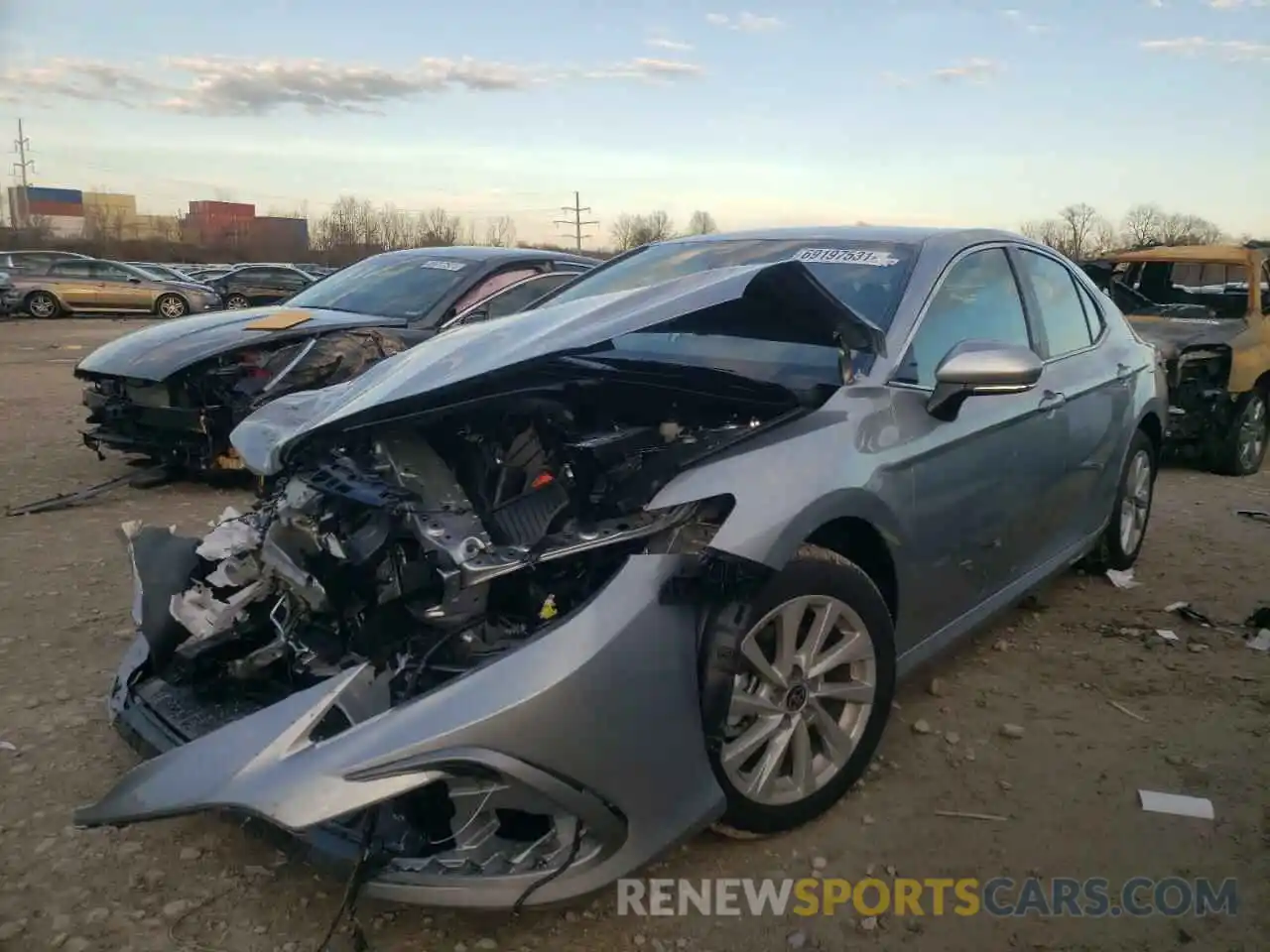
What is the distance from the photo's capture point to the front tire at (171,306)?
81.0 feet

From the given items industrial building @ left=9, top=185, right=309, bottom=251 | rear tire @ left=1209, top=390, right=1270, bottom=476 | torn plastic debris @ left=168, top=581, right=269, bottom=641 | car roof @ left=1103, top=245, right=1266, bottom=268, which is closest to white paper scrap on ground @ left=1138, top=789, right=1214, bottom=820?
torn plastic debris @ left=168, top=581, right=269, bottom=641

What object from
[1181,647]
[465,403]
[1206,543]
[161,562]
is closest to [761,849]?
[465,403]

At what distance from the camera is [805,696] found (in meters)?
2.71

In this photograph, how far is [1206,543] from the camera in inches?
229

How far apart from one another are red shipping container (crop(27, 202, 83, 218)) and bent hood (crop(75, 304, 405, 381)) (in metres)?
79.3

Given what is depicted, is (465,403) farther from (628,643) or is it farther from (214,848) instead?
(214,848)

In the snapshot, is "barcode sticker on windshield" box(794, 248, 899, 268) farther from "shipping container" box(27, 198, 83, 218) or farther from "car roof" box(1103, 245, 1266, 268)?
"shipping container" box(27, 198, 83, 218)

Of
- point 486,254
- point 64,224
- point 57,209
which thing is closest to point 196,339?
point 486,254

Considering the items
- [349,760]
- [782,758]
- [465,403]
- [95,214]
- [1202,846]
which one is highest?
[95,214]

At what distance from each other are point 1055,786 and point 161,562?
2.83 meters

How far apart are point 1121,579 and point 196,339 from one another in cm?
551

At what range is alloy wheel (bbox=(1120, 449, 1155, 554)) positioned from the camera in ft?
16.1

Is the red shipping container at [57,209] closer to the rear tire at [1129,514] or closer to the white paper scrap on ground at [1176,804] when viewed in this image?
the rear tire at [1129,514]

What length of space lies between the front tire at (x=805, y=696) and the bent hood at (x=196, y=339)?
453cm
